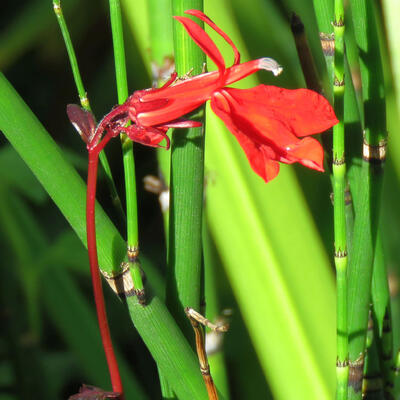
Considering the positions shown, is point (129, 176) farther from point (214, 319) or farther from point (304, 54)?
point (214, 319)

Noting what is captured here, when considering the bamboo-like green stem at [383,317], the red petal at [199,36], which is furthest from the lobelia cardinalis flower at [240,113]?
the bamboo-like green stem at [383,317]

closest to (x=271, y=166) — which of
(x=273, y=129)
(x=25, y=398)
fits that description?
(x=273, y=129)

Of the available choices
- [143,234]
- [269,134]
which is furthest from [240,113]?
[143,234]

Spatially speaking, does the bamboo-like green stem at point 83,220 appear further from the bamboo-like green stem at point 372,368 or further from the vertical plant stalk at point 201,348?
the bamboo-like green stem at point 372,368

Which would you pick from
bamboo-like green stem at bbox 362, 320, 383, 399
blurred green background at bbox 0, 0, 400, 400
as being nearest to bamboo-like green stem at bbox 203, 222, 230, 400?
blurred green background at bbox 0, 0, 400, 400

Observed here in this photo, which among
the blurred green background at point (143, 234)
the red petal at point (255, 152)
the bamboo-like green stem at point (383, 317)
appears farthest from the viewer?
the blurred green background at point (143, 234)

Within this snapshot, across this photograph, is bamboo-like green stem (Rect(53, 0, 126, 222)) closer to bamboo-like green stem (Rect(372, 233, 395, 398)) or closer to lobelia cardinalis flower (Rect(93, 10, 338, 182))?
lobelia cardinalis flower (Rect(93, 10, 338, 182))
